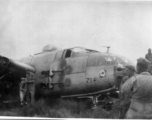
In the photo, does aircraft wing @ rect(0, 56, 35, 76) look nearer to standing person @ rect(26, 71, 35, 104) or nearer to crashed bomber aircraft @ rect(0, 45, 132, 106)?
crashed bomber aircraft @ rect(0, 45, 132, 106)

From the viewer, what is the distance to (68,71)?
24.6ft

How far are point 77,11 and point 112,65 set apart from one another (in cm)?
215

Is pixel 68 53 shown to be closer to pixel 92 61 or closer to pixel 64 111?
pixel 92 61

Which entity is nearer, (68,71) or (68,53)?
(68,71)

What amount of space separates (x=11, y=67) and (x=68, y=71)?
8.16ft

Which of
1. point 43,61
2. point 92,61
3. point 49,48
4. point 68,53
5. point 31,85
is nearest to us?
point 92,61

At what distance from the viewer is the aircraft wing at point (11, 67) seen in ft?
25.7

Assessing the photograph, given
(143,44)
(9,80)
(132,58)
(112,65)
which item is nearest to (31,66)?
(9,80)

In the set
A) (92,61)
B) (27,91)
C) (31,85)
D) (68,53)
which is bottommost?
(27,91)

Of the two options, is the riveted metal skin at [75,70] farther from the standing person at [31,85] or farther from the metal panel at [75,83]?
the standing person at [31,85]

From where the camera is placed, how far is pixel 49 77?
25.6ft

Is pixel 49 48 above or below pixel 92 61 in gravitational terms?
above

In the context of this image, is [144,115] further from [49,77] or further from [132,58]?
[49,77]

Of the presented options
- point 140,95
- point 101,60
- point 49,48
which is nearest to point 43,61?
point 49,48
